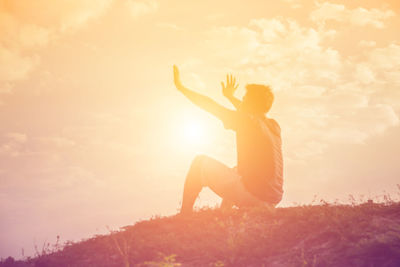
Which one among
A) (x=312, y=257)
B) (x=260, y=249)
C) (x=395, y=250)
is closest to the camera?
(x=395, y=250)

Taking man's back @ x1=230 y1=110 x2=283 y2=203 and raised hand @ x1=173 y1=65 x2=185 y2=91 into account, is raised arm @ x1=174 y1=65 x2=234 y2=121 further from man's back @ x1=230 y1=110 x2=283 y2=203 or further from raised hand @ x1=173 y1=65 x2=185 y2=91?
man's back @ x1=230 y1=110 x2=283 y2=203

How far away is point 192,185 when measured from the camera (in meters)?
7.91

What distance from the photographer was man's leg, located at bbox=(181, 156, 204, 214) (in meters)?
7.92

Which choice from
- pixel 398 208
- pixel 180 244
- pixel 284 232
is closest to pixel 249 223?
pixel 284 232

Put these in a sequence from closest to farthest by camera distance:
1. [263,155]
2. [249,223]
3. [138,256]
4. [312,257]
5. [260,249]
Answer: [312,257], [260,249], [138,256], [249,223], [263,155]

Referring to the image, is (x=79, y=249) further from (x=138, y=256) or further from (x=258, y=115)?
(x=258, y=115)

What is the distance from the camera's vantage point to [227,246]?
636 centimetres

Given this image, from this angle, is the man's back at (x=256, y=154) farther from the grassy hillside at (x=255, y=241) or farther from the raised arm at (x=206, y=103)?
the grassy hillside at (x=255, y=241)

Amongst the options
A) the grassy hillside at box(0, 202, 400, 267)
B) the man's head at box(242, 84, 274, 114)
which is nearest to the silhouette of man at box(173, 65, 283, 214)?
the man's head at box(242, 84, 274, 114)

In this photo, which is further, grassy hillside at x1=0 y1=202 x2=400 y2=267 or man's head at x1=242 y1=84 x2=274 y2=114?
man's head at x1=242 y1=84 x2=274 y2=114

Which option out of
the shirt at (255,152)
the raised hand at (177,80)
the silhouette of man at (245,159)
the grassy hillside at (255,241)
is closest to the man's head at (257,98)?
the silhouette of man at (245,159)

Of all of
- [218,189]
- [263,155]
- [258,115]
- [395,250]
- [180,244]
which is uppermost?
[258,115]

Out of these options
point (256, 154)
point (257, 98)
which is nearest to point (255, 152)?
point (256, 154)

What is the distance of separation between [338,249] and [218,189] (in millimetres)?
3030
